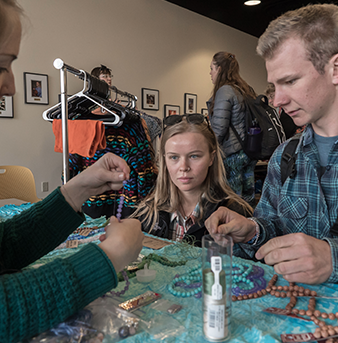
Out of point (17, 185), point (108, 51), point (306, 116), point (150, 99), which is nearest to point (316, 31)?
point (306, 116)

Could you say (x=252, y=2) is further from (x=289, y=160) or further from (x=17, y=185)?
(x=289, y=160)

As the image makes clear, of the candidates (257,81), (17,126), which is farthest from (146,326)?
(257,81)

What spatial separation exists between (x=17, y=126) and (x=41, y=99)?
1.49ft

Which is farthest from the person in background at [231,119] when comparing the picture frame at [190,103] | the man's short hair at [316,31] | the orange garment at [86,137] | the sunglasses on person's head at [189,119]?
the picture frame at [190,103]

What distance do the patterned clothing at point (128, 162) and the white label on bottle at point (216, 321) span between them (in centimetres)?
177

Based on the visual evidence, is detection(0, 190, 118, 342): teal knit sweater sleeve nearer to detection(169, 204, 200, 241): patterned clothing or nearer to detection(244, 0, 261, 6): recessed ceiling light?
detection(169, 204, 200, 241): patterned clothing

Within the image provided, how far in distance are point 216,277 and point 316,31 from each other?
967 millimetres

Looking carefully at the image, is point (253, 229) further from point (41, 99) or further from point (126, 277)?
point (41, 99)

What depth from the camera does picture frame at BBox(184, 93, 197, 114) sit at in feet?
18.8

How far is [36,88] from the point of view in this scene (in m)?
3.79

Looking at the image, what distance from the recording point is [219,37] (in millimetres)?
6254

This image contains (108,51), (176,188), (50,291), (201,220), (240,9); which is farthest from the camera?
(240,9)

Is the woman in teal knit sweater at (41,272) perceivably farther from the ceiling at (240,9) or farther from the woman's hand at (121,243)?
the ceiling at (240,9)

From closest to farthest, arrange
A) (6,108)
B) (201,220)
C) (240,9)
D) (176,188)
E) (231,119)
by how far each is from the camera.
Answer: (201,220)
(176,188)
(231,119)
(6,108)
(240,9)
